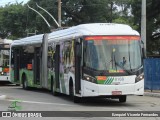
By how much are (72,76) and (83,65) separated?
160 centimetres

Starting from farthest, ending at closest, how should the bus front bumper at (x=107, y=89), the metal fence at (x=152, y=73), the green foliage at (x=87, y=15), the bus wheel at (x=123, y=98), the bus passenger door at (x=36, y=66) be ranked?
the green foliage at (x=87, y=15) → the bus passenger door at (x=36, y=66) → the metal fence at (x=152, y=73) → the bus wheel at (x=123, y=98) → the bus front bumper at (x=107, y=89)

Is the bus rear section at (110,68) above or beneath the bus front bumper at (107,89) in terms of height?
above

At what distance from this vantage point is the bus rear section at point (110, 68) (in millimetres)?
18453

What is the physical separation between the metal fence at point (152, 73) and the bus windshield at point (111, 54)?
293 inches

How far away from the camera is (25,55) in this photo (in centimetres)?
2917

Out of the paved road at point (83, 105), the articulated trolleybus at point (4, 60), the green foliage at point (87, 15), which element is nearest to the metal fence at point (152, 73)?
the paved road at point (83, 105)

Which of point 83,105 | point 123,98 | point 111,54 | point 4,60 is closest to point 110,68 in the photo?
point 111,54

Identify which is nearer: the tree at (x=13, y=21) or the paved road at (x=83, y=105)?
the paved road at (x=83, y=105)

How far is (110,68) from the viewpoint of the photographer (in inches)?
734

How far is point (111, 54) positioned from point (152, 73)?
8.46m

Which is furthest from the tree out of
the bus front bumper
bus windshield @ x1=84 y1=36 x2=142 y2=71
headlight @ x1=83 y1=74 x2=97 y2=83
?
the bus front bumper

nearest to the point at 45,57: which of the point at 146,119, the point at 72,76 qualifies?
the point at 72,76

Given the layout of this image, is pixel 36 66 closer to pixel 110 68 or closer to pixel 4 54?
pixel 4 54

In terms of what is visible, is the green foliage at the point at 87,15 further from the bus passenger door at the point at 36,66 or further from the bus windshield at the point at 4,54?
the bus passenger door at the point at 36,66
